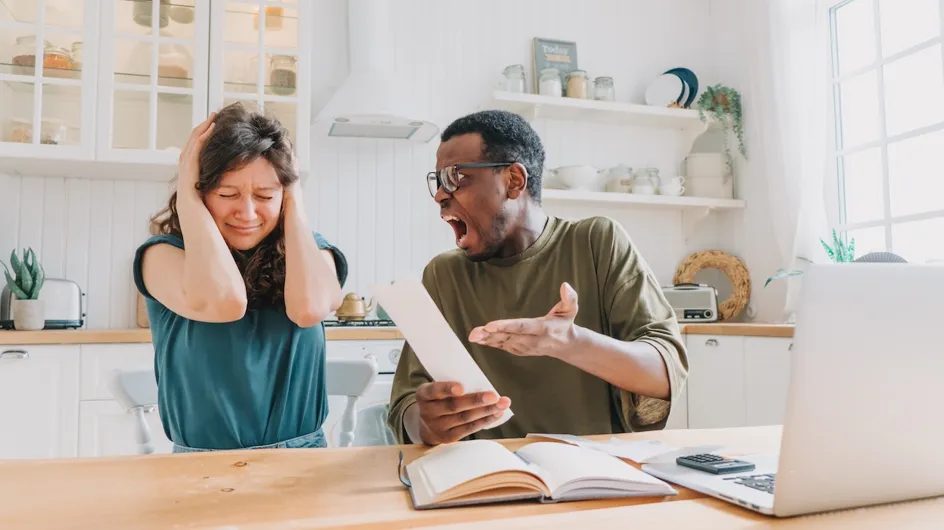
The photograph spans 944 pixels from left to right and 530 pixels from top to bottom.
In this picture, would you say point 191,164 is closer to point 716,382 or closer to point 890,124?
point 716,382

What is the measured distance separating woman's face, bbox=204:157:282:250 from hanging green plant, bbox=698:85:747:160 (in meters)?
2.92

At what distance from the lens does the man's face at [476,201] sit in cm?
142

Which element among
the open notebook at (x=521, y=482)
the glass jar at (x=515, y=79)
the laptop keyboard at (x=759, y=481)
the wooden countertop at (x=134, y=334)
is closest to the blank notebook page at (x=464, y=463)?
the open notebook at (x=521, y=482)

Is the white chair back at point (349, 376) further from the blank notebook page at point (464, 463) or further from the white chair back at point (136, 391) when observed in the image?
the blank notebook page at point (464, 463)

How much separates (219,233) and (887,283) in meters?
1.08

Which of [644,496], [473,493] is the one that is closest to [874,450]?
[644,496]

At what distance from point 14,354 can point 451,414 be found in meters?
2.06

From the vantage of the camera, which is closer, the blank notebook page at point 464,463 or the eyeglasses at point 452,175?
the blank notebook page at point 464,463

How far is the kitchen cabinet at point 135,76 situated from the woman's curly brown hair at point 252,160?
162 cm

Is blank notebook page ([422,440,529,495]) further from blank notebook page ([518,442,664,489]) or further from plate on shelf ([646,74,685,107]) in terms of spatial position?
plate on shelf ([646,74,685,107])

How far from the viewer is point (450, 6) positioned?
362 cm

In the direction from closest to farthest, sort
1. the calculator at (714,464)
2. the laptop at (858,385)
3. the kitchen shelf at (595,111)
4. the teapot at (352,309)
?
the laptop at (858,385)
the calculator at (714,464)
the teapot at (352,309)
the kitchen shelf at (595,111)

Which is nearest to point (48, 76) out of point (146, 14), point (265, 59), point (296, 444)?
point (146, 14)

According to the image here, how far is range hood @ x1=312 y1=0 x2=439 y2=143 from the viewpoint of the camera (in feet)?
9.95
